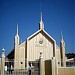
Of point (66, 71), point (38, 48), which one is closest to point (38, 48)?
point (38, 48)

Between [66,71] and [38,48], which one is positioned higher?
[38,48]

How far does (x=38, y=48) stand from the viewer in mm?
33656

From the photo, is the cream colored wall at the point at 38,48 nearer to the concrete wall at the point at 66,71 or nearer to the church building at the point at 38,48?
the church building at the point at 38,48

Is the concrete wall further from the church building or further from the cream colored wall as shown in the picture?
the cream colored wall

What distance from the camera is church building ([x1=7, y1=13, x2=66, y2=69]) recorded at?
1277 inches

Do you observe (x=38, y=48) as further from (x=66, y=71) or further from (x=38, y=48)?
(x=66, y=71)

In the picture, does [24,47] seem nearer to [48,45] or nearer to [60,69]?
[48,45]

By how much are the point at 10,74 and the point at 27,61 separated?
13.9 metres

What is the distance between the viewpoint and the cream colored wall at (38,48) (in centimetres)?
3300

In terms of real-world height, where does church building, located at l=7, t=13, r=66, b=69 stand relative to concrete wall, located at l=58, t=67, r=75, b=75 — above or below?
above

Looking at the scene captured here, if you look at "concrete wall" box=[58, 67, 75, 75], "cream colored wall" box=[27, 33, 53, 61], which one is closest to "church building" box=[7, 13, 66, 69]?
"cream colored wall" box=[27, 33, 53, 61]

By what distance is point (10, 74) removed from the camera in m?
17.4

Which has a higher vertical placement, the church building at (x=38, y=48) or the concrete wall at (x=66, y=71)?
the church building at (x=38, y=48)

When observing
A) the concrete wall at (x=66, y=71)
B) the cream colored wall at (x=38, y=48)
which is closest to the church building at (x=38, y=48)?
the cream colored wall at (x=38, y=48)
